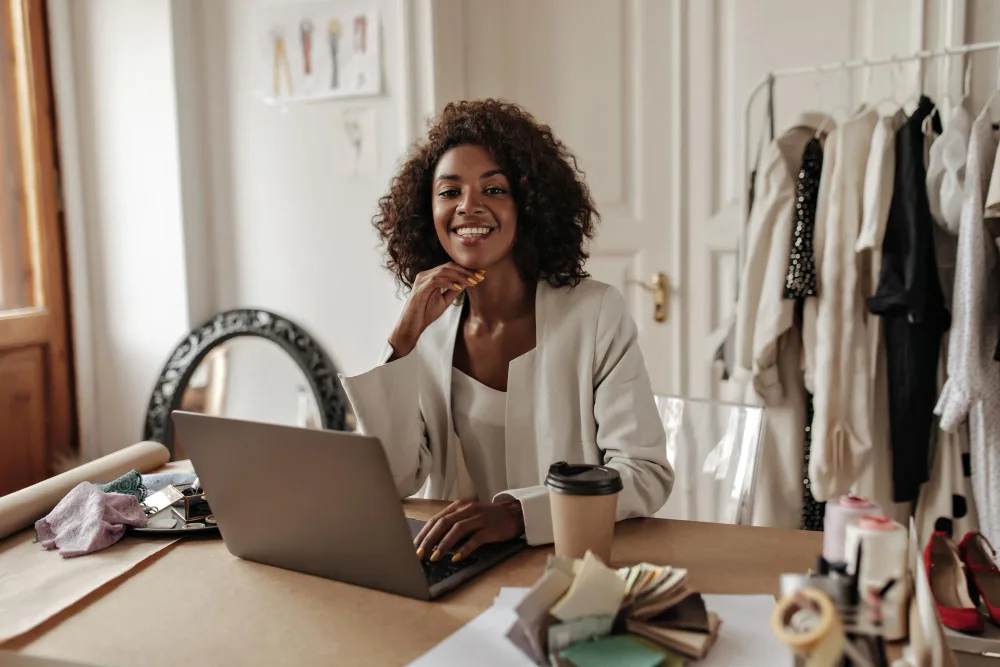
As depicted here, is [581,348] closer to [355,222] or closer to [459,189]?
[459,189]

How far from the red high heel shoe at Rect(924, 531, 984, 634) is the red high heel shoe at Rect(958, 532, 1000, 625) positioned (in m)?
0.03

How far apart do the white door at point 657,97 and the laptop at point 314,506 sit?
6.02ft

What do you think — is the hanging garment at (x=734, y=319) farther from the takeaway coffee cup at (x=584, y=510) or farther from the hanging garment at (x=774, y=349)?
the takeaway coffee cup at (x=584, y=510)

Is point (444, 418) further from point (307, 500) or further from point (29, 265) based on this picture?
point (29, 265)

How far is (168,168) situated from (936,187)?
2367mm

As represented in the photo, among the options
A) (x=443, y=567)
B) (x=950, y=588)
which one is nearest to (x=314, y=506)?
(x=443, y=567)

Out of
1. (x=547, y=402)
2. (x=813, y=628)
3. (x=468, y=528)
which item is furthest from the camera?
(x=547, y=402)

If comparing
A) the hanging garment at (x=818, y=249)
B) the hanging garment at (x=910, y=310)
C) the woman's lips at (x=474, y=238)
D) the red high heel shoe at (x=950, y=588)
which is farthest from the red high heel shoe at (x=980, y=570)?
the woman's lips at (x=474, y=238)

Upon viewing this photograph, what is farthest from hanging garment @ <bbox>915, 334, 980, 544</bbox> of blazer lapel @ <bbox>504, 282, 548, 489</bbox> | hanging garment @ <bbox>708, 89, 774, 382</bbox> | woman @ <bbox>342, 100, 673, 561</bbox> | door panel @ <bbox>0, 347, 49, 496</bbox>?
door panel @ <bbox>0, 347, 49, 496</bbox>

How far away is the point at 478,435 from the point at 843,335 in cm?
106

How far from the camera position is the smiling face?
1.57m

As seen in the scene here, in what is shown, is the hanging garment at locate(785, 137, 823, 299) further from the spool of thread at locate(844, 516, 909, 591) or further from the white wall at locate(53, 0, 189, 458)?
the white wall at locate(53, 0, 189, 458)

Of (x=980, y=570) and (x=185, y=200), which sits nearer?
(x=980, y=570)

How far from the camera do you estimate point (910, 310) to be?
204cm
